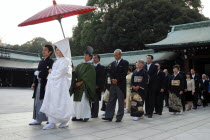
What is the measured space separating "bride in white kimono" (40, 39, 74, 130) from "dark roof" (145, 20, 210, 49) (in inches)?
427

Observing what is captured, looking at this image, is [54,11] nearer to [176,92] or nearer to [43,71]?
[43,71]

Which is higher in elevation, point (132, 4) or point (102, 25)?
point (132, 4)

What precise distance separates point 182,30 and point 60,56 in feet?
50.5

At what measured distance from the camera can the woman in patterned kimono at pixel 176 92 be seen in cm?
796

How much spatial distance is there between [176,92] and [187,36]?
9661 mm

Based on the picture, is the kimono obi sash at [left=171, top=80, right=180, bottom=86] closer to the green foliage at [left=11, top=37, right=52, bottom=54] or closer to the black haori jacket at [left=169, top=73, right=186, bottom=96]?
the black haori jacket at [left=169, top=73, right=186, bottom=96]

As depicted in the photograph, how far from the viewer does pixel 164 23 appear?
26484 mm

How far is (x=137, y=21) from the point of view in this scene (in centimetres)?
2692

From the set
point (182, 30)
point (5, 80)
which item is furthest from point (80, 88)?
point (5, 80)

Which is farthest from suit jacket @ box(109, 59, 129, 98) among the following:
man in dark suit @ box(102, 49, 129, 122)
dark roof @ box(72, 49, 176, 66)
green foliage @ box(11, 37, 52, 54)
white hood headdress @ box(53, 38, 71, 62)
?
green foliage @ box(11, 37, 52, 54)

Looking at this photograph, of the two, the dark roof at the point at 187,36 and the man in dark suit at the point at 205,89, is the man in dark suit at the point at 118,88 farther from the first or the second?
the dark roof at the point at 187,36

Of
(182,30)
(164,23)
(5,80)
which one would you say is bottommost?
(5,80)

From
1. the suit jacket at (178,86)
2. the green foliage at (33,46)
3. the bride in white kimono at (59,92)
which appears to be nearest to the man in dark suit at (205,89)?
the suit jacket at (178,86)

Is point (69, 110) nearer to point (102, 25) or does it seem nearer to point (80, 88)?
point (80, 88)
